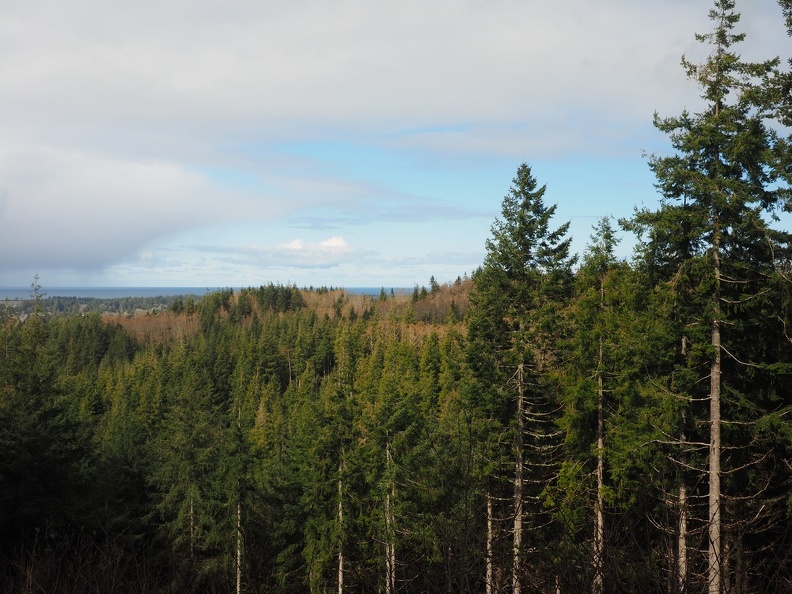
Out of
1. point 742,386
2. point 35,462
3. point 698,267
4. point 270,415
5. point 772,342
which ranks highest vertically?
point 698,267

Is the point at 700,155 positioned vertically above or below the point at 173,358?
above

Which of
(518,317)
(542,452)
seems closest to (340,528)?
(542,452)

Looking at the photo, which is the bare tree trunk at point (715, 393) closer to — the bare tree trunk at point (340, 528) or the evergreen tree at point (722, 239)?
the evergreen tree at point (722, 239)

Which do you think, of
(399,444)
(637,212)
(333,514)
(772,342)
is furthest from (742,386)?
(333,514)

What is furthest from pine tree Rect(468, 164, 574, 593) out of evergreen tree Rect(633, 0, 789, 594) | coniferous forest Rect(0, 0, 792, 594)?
evergreen tree Rect(633, 0, 789, 594)

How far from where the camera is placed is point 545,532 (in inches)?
690

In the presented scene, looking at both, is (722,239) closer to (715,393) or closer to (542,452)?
(715,393)

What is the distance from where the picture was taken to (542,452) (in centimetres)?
1708

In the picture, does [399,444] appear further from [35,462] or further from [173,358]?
[173,358]

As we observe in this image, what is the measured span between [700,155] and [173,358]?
7423cm

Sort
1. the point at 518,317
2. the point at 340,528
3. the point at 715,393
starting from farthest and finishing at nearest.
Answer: the point at 340,528, the point at 518,317, the point at 715,393

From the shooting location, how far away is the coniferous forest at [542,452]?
733 cm

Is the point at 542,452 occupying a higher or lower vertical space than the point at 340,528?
higher

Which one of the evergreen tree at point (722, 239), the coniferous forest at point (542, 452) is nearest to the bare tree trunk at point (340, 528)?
the coniferous forest at point (542, 452)
